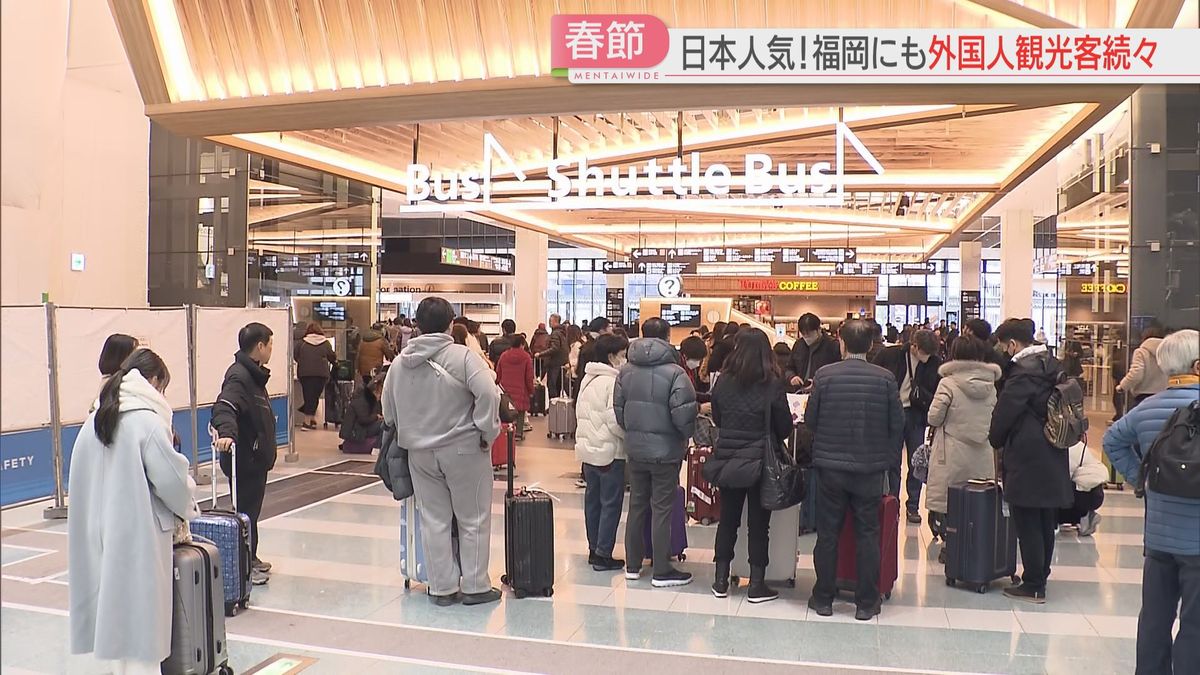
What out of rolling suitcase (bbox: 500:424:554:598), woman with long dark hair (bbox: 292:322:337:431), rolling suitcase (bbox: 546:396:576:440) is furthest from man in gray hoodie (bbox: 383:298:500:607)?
woman with long dark hair (bbox: 292:322:337:431)

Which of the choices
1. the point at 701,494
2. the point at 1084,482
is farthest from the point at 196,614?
the point at 1084,482

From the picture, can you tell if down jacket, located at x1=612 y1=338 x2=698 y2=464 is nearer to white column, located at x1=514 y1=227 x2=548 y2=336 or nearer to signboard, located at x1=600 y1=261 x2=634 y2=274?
signboard, located at x1=600 y1=261 x2=634 y2=274

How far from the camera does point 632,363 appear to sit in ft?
17.8

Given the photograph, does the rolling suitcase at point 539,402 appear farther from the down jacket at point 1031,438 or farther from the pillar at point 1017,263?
the down jacket at point 1031,438

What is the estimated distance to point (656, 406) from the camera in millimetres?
5301

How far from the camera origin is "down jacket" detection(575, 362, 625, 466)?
564 centimetres

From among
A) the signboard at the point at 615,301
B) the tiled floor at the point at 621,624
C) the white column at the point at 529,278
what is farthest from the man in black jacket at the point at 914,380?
the signboard at the point at 615,301

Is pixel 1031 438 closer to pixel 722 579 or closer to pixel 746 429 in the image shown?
pixel 746 429

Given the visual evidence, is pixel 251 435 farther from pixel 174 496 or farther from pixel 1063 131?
pixel 1063 131

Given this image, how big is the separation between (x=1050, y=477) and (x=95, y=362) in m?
7.23

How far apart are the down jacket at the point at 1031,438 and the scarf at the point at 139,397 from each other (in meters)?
4.16

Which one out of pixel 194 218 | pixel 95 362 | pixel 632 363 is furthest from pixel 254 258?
pixel 632 363

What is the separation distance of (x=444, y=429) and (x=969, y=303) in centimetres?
2419

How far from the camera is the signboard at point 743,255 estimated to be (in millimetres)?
20328
